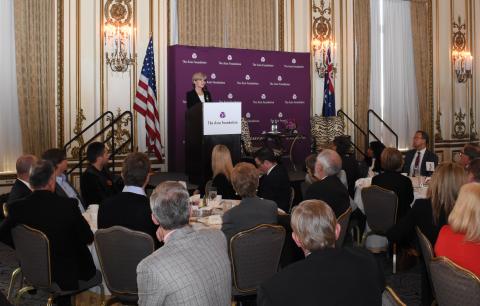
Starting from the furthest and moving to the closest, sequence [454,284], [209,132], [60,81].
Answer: [60,81] → [209,132] → [454,284]

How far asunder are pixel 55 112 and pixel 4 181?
4.63ft

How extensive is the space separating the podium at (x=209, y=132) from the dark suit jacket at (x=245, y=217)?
165 inches

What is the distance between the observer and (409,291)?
5777 mm

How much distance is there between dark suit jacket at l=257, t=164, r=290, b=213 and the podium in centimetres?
244

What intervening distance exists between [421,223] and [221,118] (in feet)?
15.9

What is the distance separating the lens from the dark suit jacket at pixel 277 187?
622 cm

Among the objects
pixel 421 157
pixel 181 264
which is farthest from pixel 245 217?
pixel 421 157

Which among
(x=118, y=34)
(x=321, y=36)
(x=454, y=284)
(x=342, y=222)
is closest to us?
(x=454, y=284)

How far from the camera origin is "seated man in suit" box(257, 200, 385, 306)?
7.85 ft

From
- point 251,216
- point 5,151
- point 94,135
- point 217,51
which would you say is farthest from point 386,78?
point 251,216

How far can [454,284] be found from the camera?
3.23 metres

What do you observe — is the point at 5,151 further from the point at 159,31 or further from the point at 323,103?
the point at 323,103

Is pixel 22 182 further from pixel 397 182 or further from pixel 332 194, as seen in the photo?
pixel 397 182

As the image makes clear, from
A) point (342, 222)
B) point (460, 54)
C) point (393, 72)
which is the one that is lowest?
point (342, 222)
